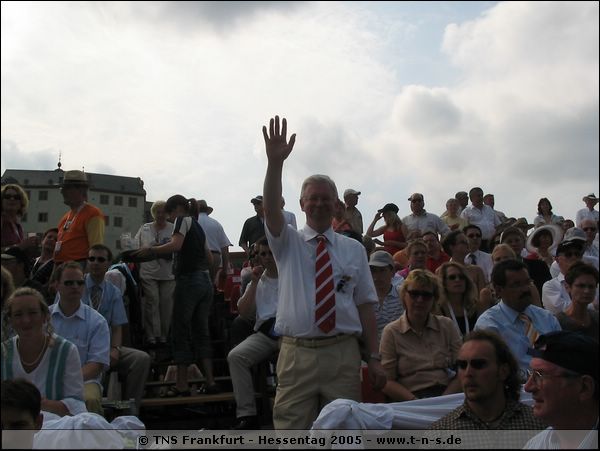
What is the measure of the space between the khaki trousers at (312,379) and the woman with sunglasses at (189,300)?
2755 mm

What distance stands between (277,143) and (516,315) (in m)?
2.39

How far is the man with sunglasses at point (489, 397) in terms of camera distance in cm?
371

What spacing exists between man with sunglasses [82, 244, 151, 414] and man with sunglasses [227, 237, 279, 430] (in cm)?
82

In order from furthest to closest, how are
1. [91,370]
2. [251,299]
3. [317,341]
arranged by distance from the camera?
1. [251,299]
2. [91,370]
3. [317,341]

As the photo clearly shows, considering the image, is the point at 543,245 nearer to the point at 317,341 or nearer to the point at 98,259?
the point at 98,259

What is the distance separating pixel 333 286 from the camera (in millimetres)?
4480

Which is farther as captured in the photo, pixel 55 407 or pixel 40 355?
pixel 40 355

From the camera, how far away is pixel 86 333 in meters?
5.95

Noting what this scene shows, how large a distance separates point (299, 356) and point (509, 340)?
1.80 metres

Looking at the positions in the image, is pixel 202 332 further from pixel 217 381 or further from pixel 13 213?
pixel 13 213

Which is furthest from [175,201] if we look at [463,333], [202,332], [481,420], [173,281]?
[481,420]

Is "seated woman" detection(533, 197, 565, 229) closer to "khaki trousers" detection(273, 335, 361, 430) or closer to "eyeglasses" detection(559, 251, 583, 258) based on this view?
"eyeglasses" detection(559, 251, 583, 258)

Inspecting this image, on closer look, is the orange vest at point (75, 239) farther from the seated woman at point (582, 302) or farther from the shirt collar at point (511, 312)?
the seated woman at point (582, 302)

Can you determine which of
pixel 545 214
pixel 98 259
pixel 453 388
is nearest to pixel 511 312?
pixel 453 388
